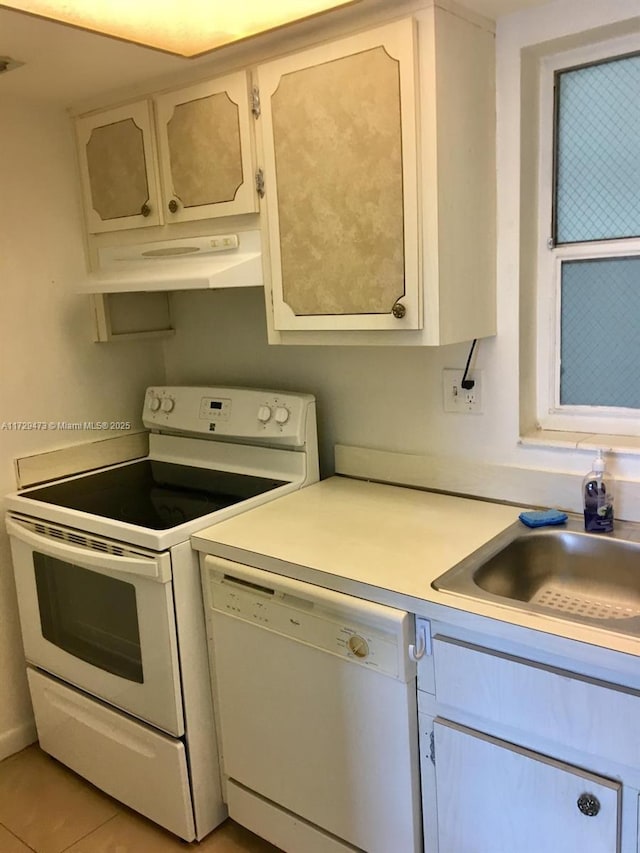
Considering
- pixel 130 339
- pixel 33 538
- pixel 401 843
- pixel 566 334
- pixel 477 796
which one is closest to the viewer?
pixel 477 796

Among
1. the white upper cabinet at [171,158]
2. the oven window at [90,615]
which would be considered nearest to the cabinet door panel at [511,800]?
the oven window at [90,615]

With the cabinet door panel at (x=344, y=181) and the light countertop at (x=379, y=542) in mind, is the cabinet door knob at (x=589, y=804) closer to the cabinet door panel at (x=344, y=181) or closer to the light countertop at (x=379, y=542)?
the light countertop at (x=379, y=542)

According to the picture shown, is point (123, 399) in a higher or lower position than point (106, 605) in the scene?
higher

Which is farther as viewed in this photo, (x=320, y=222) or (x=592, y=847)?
(x=320, y=222)

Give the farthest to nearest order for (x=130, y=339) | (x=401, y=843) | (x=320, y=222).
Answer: (x=130, y=339) → (x=320, y=222) → (x=401, y=843)

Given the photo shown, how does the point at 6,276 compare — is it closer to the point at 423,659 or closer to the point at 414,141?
the point at 414,141

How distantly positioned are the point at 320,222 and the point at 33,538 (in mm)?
1195

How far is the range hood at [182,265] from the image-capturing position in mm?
1895

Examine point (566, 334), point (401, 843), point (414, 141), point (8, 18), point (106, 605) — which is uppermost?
point (8, 18)

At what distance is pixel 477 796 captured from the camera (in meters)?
1.41

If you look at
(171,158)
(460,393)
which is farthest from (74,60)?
(460,393)

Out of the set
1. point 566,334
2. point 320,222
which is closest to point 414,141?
point 320,222

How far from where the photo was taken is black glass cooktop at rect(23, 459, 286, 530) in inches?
76.6

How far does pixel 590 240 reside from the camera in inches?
70.4
